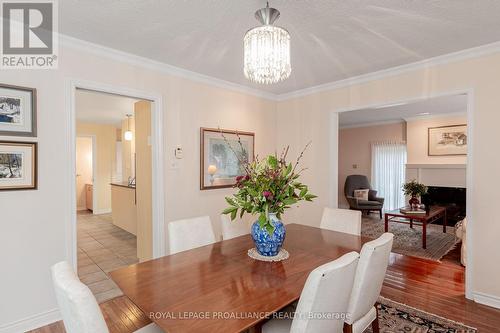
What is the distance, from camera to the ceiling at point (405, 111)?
196 inches

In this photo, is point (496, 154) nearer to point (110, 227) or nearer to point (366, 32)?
point (366, 32)

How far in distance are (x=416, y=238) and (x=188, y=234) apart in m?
4.31

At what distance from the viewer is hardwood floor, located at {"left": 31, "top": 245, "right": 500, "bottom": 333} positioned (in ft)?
7.52

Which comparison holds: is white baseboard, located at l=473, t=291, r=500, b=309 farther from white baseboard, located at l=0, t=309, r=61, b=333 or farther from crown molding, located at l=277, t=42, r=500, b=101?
Answer: white baseboard, located at l=0, t=309, r=61, b=333

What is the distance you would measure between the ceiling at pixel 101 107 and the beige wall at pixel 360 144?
5.84 m

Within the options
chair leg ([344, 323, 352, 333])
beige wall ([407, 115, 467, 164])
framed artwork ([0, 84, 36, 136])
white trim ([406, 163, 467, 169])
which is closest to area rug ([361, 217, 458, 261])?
white trim ([406, 163, 467, 169])

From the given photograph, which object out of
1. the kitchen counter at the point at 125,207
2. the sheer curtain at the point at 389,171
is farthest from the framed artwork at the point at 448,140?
the kitchen counter at the point at 125,207

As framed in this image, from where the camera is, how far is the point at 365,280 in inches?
58.9

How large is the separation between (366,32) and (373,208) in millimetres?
5082

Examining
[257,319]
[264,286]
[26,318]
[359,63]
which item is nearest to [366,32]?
[359,63]

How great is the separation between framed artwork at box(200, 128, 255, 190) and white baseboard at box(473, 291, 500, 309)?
106 inches

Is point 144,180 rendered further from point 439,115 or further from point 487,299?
point 439,115

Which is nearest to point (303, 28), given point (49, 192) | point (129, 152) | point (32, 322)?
point (49, 192)

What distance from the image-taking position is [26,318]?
2170mm
